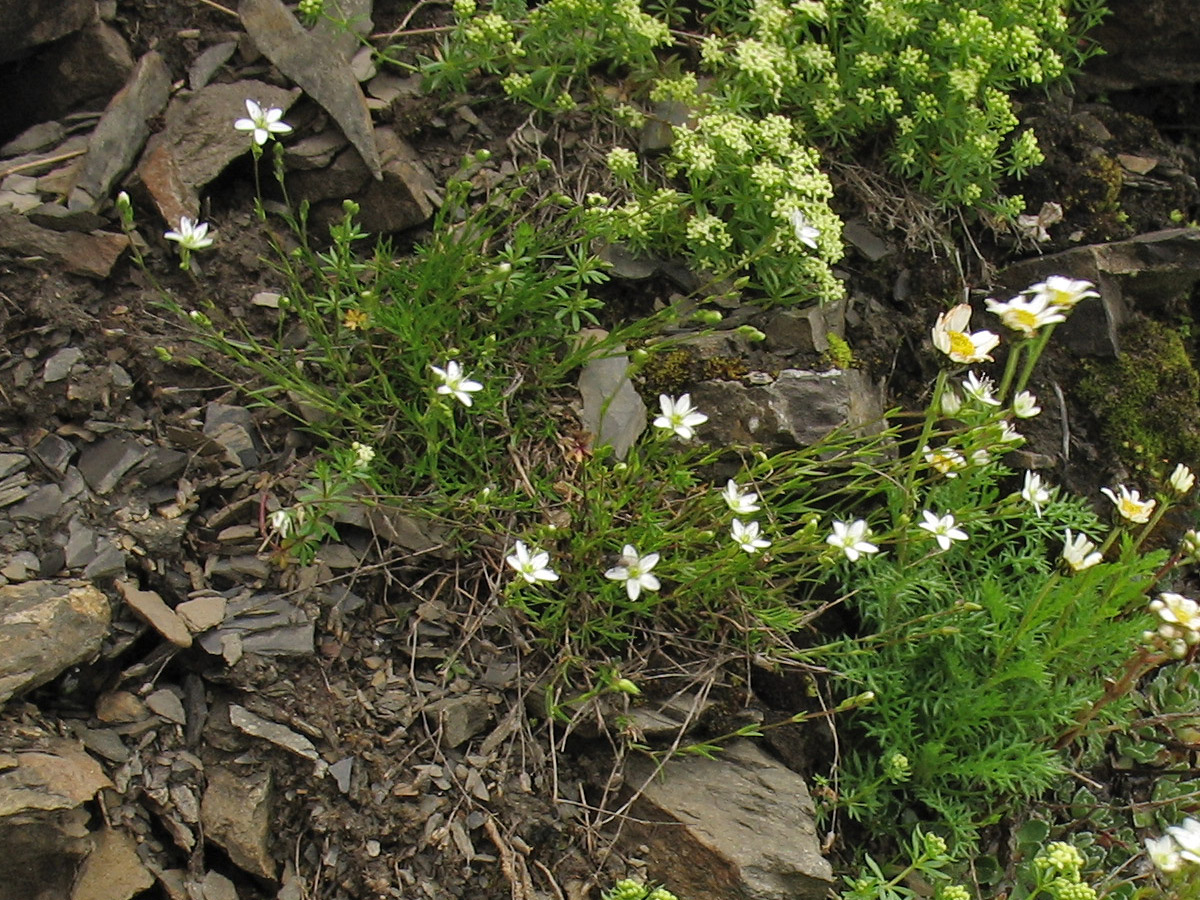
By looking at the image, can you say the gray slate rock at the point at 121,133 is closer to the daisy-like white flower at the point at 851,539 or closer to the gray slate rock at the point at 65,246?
the gray slate rock at the point at 65,246

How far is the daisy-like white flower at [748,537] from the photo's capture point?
9.92 feet

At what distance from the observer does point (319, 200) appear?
A: 3.86m

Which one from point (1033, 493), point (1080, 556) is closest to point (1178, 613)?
point (1080, 556)

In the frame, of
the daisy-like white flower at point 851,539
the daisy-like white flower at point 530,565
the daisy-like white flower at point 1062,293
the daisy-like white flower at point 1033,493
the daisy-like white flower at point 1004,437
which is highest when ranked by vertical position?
the daisy-like white flower at point 1062,293

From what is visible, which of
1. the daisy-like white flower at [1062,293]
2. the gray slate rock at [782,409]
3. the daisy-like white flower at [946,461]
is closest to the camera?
the daisy-like white flower at [1062,293]

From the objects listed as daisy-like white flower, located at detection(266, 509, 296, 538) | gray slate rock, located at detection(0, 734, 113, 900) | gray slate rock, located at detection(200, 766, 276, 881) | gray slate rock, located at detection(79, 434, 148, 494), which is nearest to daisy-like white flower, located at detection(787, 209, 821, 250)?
daisy-like white flower, located at detection(266, 509, 296, 538)

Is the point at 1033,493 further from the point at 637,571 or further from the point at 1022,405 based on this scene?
the point at 637,571

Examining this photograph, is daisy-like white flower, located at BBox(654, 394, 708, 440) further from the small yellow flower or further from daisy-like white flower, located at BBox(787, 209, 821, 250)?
the small yellow flower

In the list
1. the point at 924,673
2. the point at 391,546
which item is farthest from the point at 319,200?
the point at 924,673

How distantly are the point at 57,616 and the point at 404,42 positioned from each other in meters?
2.57

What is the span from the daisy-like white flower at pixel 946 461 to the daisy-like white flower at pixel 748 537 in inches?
23.9

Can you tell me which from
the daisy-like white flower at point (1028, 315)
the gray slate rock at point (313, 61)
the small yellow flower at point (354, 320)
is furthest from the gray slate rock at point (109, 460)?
the daisy-like white flower at point (1028, 315)

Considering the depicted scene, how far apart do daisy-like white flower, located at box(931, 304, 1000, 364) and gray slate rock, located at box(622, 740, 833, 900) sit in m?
1.34

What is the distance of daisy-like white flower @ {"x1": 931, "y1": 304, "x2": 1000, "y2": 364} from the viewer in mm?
3027
